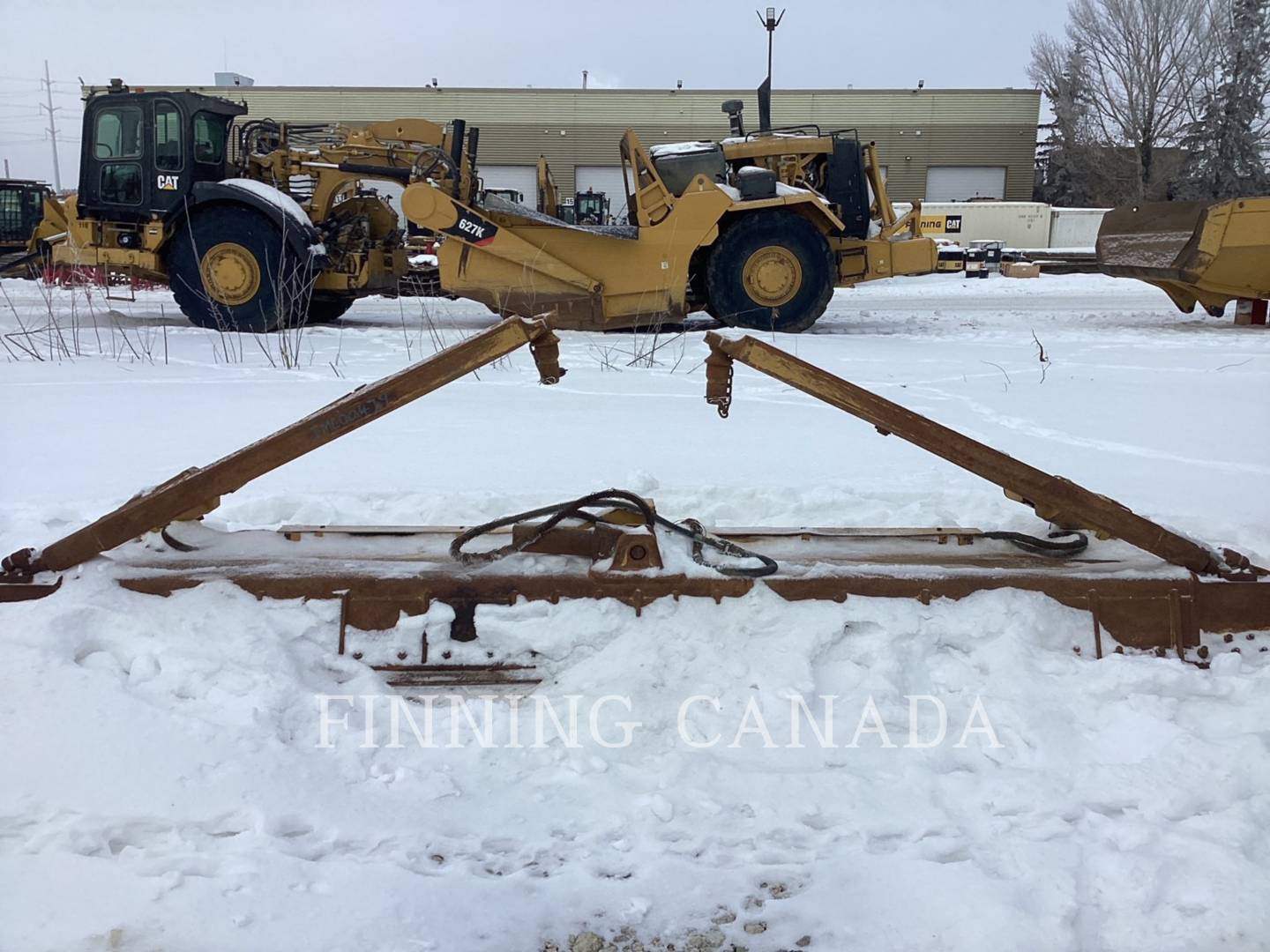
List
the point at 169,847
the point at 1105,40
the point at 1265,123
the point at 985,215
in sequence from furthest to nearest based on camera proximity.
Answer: the point at 985,215 < the point at 1265,123 < the point at 1105,40 < the point at 169,847

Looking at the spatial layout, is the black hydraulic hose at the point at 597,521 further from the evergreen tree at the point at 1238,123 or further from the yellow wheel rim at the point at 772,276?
the evergreen tree at the point at 1238,123

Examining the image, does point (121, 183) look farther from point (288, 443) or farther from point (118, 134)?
point (288, 443)

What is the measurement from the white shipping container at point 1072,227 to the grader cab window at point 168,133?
27.0 m

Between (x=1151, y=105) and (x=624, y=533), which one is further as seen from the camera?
(x=1151, y=105)

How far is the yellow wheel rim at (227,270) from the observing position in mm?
10469

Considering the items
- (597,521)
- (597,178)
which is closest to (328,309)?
(597,521)

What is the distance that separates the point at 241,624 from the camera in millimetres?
2605

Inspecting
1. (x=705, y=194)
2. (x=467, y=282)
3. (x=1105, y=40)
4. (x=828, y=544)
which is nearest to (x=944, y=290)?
(x=1105, y=40)

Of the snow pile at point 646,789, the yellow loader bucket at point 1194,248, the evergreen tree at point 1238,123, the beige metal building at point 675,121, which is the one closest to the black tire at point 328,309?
the yellow loader bucket at point 1194,248

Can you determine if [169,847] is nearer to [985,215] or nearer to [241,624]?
[241,624]

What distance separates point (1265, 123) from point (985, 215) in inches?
296

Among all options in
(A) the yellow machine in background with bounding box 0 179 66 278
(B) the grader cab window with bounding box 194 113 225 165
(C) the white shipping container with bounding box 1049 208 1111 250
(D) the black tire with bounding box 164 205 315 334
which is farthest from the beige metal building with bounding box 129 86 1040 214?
(D) the black tire with bounding box 164 205 315 334

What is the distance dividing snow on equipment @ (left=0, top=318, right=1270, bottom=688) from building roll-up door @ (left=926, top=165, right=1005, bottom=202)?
3833 cm

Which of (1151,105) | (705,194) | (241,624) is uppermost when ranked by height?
(1151,105)
